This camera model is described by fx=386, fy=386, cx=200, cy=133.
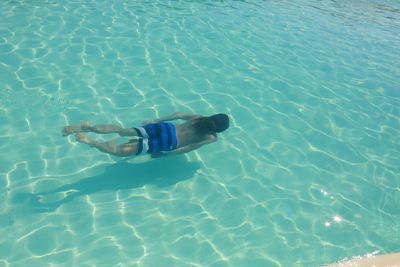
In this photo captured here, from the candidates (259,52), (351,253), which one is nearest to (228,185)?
(351,253)

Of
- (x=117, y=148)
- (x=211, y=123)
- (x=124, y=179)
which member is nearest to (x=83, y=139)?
(x=117, y=148)

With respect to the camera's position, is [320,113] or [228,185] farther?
[320,113]

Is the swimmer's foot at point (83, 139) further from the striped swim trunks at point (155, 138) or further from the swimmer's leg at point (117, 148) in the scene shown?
the striped swim trunks at point (155, 138)

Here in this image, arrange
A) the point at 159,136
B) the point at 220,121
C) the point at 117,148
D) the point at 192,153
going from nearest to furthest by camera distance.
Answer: the point at 159,136 < the point at 117,148 < the point at 220,121 < the point at 192,153

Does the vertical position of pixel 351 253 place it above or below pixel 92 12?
below

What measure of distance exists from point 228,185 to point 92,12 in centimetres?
628

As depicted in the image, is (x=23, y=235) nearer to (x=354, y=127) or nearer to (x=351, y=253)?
(x=351, y=253)

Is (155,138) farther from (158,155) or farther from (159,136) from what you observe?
(158,155)

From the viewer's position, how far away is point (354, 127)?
6.36 meters

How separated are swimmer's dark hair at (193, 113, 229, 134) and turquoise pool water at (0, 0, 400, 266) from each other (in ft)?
1.77

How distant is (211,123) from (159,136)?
69cm

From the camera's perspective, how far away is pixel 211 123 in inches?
191

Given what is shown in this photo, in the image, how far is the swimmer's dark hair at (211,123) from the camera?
4.86 metres

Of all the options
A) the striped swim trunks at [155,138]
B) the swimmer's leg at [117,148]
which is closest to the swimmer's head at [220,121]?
the striped swim trunks at [155,138]
